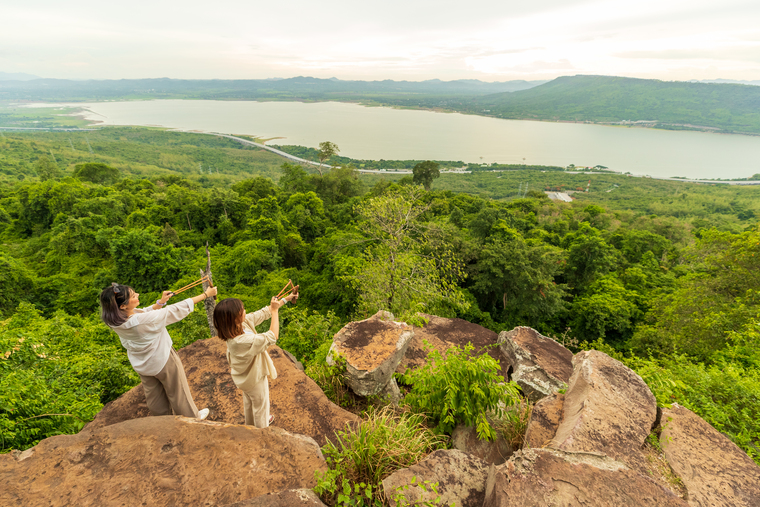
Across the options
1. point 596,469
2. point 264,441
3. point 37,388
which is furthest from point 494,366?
point 37,388

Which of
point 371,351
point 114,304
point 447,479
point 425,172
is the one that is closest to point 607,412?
point 447,479

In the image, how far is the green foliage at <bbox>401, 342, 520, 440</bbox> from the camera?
3.98 m

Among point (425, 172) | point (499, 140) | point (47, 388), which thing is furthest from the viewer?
point (499, 140)

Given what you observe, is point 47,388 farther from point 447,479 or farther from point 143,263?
point 143,263

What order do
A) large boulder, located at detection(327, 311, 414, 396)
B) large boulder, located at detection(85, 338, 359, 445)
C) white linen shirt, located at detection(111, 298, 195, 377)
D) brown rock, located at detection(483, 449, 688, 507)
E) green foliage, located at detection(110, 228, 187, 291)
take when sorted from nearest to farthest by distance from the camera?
brown rock, located at detection(483, 449, 688, 507)
white linen shirt, located at detection(111, 298, 195, 377)
large boulder, located at detection(85, 338, 359, 445)
large boulder, located at detection(327, 311, 414, 396)
green foliage, located at detection(110, 228, 187, 291)

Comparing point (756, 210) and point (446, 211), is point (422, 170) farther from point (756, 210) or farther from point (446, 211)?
point (756, 210)

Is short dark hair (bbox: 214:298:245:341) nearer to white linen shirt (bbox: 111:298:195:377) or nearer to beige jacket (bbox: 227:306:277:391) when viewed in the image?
beige jacket (bbox: 227:306:277:391)

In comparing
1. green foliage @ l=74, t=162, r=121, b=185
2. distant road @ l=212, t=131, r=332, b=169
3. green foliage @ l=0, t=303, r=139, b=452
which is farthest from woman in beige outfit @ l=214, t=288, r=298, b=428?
distant road @ l=212, t=131, r=332, b=169

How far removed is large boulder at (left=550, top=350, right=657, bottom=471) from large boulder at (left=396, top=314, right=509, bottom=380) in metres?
2.84

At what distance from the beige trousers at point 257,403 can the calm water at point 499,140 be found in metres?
86.1

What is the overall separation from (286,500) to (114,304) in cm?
251

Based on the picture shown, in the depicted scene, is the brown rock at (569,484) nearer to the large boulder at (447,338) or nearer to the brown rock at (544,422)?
the brown rock at (544,422)

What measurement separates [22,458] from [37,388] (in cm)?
214

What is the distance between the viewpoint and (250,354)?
331 cm
